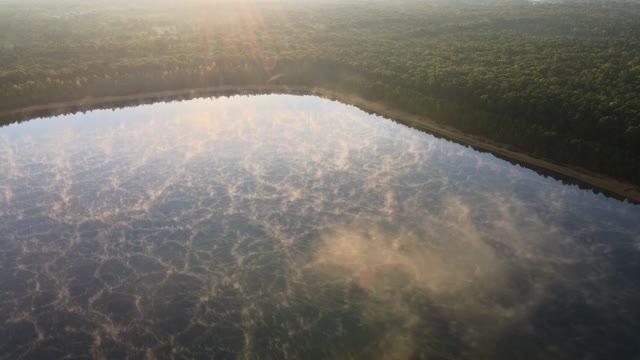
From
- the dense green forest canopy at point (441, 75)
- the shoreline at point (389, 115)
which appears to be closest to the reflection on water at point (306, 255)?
the shoreline at point (389, 115)

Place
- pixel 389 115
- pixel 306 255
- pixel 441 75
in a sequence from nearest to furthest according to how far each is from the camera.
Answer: pixel 306 255, pixel 389 115, pixel 441 75

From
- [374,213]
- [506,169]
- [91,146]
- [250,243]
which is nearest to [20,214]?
[91,146]

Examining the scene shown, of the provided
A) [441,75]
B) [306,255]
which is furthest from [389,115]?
[306,255]

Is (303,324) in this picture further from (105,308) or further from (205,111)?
(205,111)

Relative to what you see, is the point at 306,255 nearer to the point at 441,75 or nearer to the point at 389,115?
the point at 389,115

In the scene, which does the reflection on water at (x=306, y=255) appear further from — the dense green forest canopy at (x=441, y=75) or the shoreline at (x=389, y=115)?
the dense green forest canopy at (x=441, y=75)

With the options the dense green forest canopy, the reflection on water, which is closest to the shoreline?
Result: the dense green forest canopy
